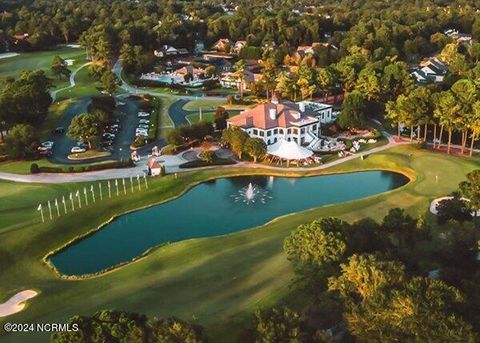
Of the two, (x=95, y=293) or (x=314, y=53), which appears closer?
(x=95, y=293)

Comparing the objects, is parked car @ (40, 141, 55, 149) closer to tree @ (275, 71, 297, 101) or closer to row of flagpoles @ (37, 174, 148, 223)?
row of flagpoles @ (37, 174, 148, 223)

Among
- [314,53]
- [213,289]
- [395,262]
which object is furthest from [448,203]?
[314,53]

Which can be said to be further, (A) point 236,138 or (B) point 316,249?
(A) point 236,138

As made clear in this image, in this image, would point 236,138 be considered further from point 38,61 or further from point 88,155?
point 38,61

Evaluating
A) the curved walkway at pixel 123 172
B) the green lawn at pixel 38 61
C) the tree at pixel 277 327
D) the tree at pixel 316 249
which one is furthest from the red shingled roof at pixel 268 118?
the tree at pixel 277 327

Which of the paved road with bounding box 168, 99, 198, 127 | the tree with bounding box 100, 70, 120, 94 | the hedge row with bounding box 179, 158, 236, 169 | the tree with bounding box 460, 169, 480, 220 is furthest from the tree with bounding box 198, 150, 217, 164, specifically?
the tree with bounding box 100, 70, 120, 94

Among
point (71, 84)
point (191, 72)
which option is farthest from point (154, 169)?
point (191, 72)

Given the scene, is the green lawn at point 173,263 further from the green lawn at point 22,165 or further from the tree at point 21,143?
the tree at point 21,143

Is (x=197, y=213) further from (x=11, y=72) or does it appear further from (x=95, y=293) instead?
(x=11, y=72)
